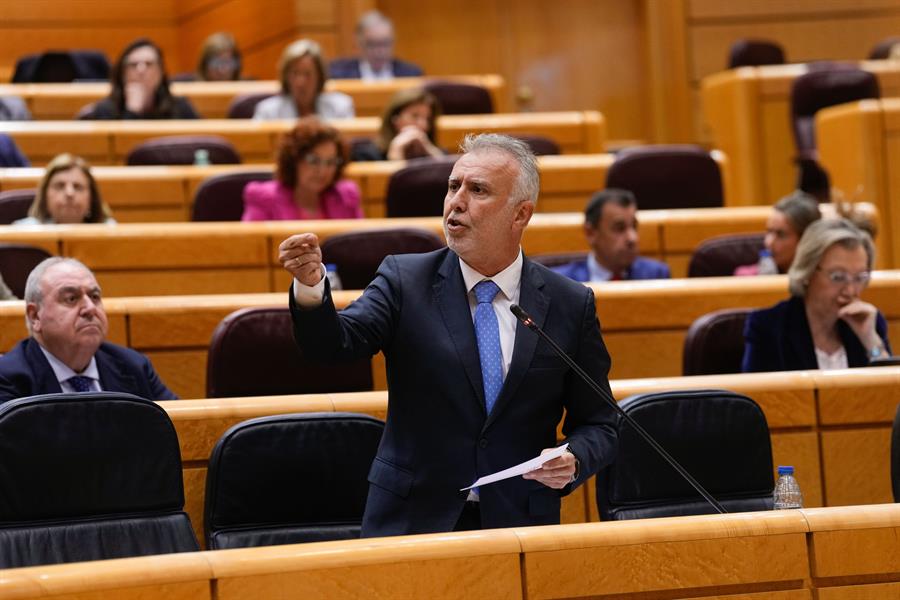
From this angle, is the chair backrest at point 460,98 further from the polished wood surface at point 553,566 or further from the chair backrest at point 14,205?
the polished wood surface at point 553,566

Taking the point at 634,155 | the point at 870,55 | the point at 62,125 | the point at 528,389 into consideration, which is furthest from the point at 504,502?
the point at 870,55

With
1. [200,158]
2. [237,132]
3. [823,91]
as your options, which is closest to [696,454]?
[200,158]

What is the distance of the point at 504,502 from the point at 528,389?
16cm

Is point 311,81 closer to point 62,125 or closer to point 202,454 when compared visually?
point 62,125

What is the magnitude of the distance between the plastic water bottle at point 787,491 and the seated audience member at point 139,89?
137 inches

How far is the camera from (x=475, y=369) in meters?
1.96

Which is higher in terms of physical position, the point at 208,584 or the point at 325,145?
the point at 325,145

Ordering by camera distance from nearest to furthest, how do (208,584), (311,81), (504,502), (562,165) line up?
(208,584) < (504,502) < (562,165) < (311,81)

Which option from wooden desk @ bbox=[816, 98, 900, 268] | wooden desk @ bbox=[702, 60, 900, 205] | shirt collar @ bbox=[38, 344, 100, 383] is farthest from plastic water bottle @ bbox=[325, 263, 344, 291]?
wooden desk @ bbox=[702, 60, 900, 205]

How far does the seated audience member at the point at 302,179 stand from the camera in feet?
13.5

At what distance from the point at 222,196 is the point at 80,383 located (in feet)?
5.65

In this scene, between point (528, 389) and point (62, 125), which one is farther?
point (62, 125)

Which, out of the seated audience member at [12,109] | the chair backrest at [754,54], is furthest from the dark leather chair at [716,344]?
the chair backrest at [754,54]

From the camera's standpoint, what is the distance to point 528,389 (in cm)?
197
